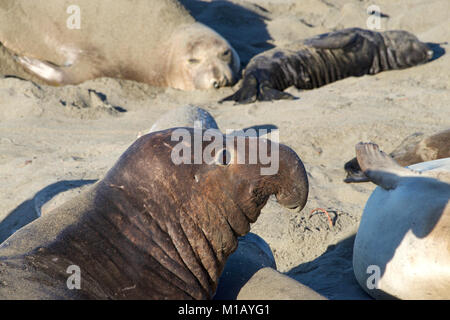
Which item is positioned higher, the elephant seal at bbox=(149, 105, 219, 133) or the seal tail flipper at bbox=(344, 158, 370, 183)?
the elephant seal at bbox=(149, 105, 219, 133)

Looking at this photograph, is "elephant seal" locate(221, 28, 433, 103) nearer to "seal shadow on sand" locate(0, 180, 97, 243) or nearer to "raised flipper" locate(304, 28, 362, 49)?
"raised flipper" locate(304, 28, 362, 49)

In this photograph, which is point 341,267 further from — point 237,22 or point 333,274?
point 237,22

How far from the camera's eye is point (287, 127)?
542 cm

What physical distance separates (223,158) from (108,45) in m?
5.84

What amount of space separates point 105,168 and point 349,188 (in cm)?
200

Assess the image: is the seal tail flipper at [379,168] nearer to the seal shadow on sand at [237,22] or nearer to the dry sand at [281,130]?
the dry sand at [281,130]

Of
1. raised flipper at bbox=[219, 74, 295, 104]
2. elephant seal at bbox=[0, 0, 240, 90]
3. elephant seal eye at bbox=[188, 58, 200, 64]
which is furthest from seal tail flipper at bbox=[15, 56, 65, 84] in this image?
raised flipper at bbox=[219, 74, 295, 104]

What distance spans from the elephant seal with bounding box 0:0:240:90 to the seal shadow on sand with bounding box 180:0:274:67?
4.51ft

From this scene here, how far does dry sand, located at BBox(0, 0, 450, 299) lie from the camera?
11.4 ft

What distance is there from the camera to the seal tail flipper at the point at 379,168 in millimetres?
3025

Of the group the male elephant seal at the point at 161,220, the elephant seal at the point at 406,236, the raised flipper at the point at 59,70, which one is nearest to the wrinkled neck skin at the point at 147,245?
the male elephant seal at the point at 161,220

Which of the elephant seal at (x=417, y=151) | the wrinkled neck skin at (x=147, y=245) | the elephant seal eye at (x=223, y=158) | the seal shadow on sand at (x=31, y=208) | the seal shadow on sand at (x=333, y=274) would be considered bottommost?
the seal shadow on sand at (x=333, y=274)

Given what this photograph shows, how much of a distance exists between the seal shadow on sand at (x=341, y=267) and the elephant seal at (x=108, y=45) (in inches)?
183
